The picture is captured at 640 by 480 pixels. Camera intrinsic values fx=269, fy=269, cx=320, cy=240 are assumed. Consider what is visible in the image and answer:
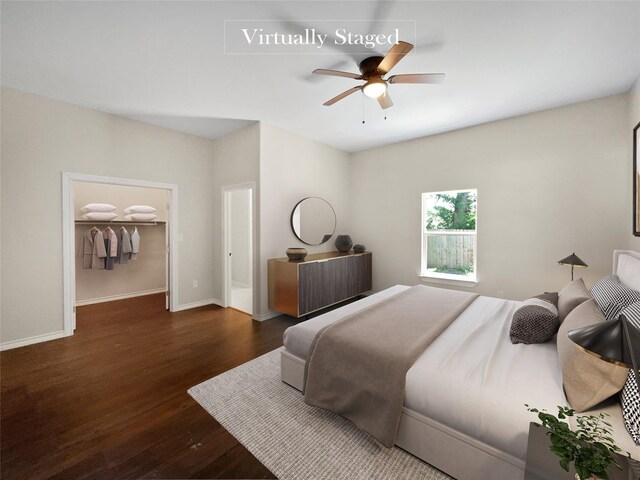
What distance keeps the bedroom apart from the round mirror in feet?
0.54

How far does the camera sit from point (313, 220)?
4637 millimetres

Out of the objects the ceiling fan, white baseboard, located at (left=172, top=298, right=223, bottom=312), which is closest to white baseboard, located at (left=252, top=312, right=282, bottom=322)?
white baseboard, located at (left=172, top=298, right=223, bottom=312)

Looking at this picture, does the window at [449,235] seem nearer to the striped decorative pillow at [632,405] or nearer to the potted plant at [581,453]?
the striped decorative pillow at [632,405]

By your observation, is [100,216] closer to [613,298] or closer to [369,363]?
[369,363]

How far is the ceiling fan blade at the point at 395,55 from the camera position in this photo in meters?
1.80

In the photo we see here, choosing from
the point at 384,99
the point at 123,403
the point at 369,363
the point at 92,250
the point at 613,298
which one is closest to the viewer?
the point at 613,298

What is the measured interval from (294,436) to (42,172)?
155 inches

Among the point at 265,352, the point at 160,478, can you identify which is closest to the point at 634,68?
the point at 265,352

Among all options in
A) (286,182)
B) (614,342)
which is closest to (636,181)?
(614,342)

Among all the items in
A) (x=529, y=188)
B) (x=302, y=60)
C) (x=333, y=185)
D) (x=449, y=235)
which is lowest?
(x=449, y=235)

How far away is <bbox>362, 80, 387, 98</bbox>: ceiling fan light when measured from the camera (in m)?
2.29

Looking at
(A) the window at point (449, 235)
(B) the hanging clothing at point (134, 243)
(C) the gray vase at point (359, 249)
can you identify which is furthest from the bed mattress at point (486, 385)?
(B) the hanging clothing at point (134, 243)

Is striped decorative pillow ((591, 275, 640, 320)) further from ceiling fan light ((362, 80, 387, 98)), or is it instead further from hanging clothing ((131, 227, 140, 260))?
hanging clothing ((131, 227, 140, 260))

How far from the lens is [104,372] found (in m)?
2.51
